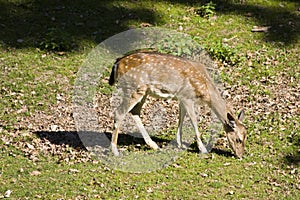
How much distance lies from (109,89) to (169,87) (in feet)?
8.17

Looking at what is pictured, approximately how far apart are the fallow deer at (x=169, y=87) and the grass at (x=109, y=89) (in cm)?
41

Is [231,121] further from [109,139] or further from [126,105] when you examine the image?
[109,139]

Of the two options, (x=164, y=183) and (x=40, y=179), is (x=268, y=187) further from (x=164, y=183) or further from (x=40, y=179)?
(x=40, y=179)

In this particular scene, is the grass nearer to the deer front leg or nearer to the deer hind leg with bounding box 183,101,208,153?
the deer hind leg with bounding box 183,101,208,153

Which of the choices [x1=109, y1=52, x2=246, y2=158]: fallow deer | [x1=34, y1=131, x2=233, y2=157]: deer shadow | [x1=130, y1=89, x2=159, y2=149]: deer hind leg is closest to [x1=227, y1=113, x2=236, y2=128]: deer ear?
[x1=109, y1=52, x2=246, y2=158]: fallow deer

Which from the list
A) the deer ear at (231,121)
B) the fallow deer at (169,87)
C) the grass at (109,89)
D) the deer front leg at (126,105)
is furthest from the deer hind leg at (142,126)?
the deer ear at (231,121)

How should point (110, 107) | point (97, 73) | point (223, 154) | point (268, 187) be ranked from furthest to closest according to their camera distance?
point (97, 73) < point (110, 107) < point (223, 154) < point (268, 187)

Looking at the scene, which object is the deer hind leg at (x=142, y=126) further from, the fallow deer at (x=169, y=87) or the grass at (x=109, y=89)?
the grass at (x=109, y=89)

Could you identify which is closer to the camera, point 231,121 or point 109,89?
point 231,121

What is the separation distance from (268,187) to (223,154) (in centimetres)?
101

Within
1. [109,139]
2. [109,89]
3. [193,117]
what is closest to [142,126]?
[109,139]

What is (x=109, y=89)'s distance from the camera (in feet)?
36.9

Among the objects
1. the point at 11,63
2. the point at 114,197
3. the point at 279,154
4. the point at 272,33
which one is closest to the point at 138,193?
the point at 114,197

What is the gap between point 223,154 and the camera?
933 centimetres
